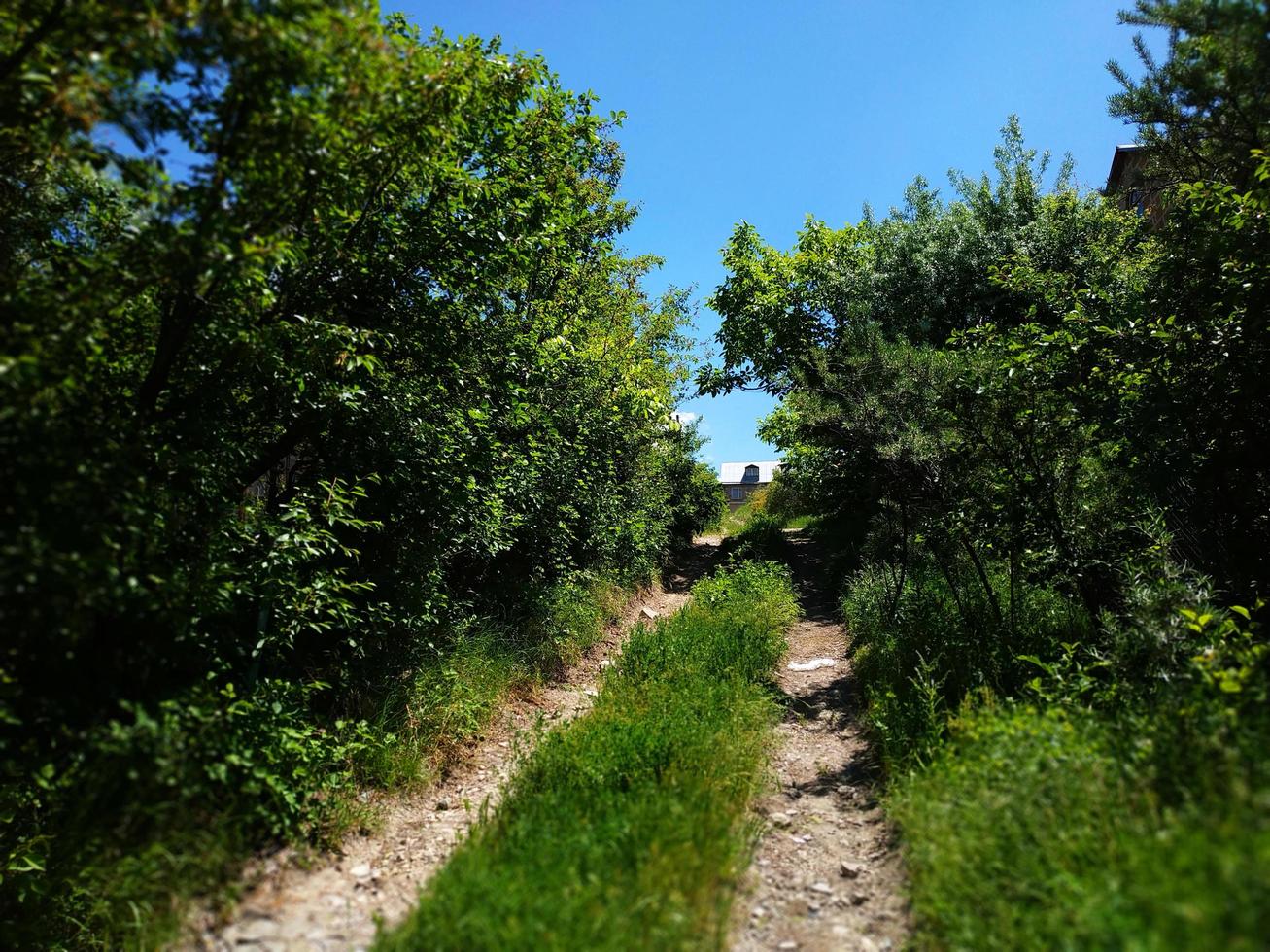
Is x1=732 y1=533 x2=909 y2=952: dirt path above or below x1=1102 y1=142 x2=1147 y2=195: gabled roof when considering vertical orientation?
below

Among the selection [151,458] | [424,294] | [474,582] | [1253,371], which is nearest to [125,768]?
[151,458]

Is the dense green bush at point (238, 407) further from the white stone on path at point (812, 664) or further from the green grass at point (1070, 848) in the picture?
the white stone on path at point (812, 664)

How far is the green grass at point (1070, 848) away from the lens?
2.07 meters

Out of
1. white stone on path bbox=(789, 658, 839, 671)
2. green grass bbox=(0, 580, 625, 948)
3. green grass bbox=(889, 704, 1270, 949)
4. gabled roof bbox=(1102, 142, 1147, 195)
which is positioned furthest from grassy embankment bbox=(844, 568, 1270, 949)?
gabled roof bbox=(1102, 142, 1147, 195)

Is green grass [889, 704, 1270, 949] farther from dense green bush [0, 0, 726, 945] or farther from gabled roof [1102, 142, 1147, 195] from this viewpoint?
gabled roof [1102, 142, 1147, 195]

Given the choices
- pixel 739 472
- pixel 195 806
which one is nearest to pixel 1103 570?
pixel 195 806

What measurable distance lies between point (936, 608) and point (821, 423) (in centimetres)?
266

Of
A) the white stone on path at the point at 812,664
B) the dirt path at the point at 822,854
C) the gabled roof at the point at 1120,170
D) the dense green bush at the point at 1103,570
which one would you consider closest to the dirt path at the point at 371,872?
the dirt path at the point at 822,854

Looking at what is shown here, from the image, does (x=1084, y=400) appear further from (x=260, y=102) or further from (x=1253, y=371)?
(x=260, y=102)

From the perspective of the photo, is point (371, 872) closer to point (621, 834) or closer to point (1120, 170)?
point (621, 834)

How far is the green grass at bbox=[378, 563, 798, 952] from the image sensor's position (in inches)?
116

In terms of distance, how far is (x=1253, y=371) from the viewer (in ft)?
16.8

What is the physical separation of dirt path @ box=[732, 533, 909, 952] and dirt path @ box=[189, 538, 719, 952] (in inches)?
76.2

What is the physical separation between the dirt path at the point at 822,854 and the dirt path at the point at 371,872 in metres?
1.94
